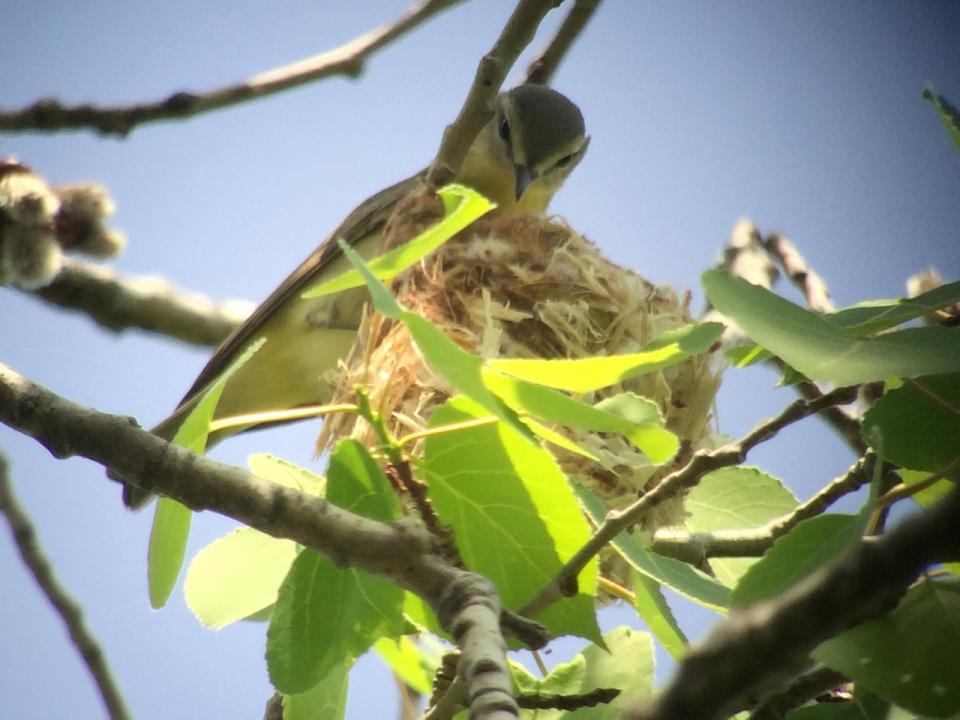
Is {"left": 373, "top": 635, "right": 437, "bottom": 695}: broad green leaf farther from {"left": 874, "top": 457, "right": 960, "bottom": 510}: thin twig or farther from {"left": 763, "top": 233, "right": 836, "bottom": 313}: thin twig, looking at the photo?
{"left": 763, "top": 233, "right": 836, "bottom": 313}: thin twig

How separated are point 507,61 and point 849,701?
6.84 feet

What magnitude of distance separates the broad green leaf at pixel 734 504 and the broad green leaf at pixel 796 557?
122 centimetres

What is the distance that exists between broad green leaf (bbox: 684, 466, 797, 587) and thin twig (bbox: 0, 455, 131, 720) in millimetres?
1853

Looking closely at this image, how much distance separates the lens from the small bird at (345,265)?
405 centimetres

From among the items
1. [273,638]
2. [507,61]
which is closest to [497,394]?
→ [273,638]

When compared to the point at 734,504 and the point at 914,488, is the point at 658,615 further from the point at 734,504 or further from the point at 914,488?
the point at 734,504

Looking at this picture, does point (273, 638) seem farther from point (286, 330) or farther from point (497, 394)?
point (286, 330)

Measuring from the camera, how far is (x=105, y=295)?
470 centimetres

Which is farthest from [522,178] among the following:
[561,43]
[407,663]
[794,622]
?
[794,622]

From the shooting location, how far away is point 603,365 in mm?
1682

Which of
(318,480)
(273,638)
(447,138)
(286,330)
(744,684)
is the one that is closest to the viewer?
(744,684)

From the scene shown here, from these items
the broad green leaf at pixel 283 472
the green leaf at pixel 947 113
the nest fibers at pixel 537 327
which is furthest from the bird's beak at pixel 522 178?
the green leaf at pixel 947 113

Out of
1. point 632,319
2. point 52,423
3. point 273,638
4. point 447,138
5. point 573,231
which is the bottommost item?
point 273,638

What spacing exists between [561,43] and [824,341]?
3035mm
